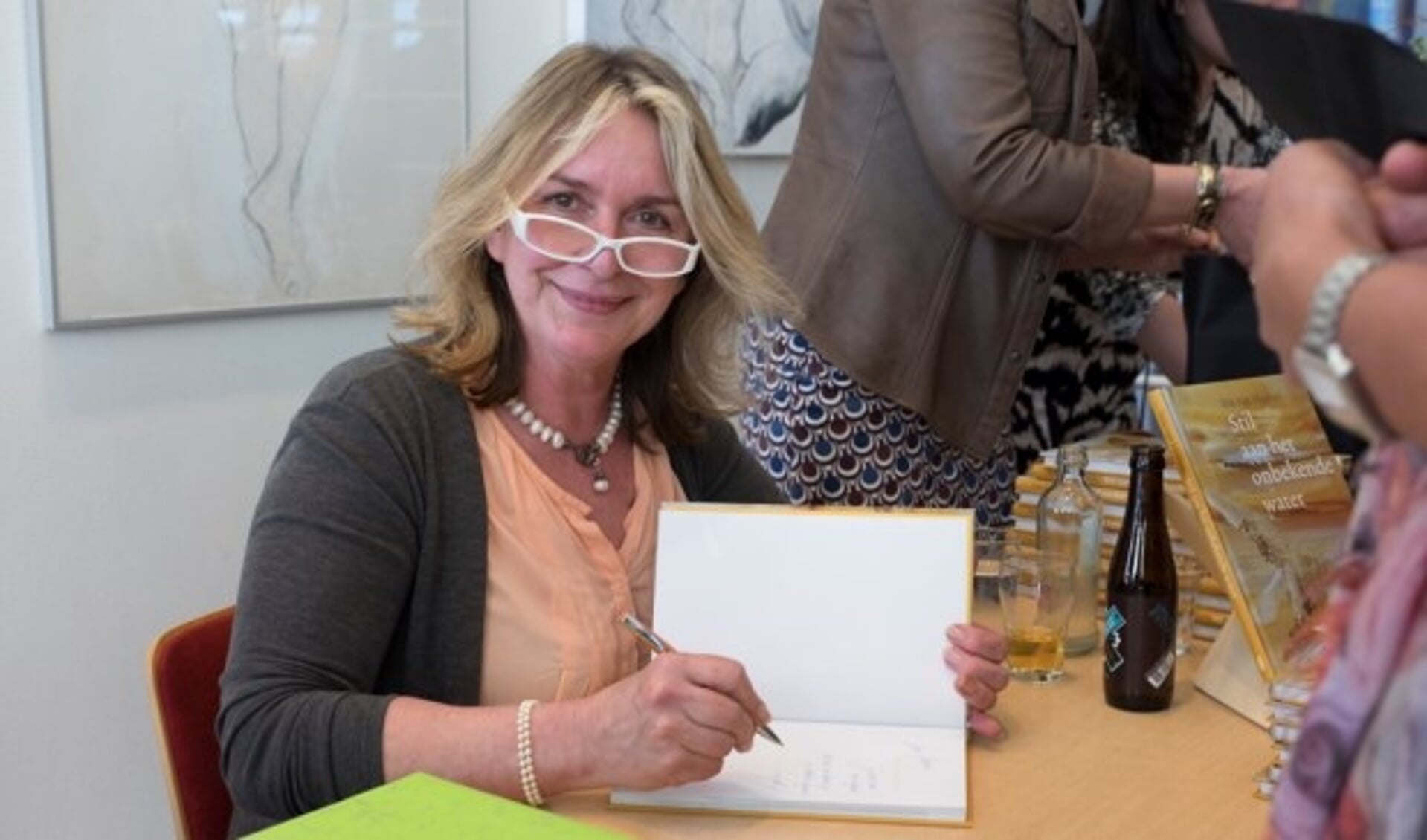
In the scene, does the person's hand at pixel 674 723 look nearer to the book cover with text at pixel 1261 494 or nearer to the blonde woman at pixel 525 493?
the blonde woman at pixel 525 493

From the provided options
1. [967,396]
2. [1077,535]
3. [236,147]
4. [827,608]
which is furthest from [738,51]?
[827,608]

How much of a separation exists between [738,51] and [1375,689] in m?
2.99

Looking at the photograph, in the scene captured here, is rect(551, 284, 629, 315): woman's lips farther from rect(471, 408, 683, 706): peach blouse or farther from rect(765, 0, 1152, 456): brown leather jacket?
rect(765, 0, 1152, 456): brown leather jacket

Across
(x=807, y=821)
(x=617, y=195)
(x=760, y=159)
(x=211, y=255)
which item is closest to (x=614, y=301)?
(x=617, y=195)

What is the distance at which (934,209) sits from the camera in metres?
2.30

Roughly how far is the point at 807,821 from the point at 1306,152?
74 centimetres

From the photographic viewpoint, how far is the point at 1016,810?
53.5 inches

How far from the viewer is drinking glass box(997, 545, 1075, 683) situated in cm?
171

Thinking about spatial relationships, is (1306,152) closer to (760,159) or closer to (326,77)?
(326,77)

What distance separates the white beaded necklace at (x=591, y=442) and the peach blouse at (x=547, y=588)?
0.03 meters

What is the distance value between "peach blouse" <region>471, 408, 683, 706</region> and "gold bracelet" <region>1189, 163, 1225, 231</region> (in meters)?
0.92

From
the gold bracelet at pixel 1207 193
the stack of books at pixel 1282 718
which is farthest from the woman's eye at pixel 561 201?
the gold bracelet at pixel 1207 193

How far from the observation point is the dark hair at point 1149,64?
231 cm

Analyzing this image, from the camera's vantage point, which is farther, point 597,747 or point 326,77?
point 326,77
